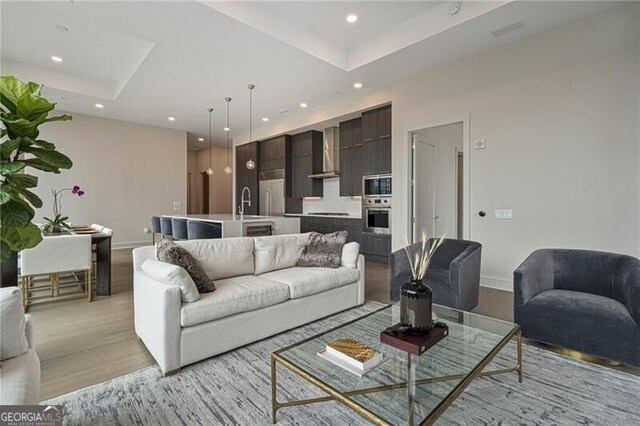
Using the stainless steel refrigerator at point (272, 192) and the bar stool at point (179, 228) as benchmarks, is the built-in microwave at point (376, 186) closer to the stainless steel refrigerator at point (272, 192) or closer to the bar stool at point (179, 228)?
the stainless steel refrigerator at point (272, 192)

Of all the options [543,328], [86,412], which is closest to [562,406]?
[543,328]

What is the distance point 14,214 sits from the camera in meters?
1.20

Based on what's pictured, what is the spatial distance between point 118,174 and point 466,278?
8133 millimetres

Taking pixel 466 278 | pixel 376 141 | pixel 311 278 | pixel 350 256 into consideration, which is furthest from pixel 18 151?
pixel 376 141

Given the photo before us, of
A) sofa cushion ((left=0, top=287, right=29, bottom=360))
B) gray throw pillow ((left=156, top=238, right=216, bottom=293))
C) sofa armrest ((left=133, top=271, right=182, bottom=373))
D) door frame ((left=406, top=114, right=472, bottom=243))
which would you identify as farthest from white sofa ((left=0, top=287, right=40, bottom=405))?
door frame ((left=406, top=114, right=472, bottom=243))

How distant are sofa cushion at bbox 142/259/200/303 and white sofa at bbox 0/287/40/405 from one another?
2.75ft

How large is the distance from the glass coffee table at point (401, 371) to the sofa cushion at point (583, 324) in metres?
0.60

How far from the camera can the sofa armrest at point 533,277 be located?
2.45 metres

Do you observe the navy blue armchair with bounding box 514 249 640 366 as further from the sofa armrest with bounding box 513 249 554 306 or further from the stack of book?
the stack of book

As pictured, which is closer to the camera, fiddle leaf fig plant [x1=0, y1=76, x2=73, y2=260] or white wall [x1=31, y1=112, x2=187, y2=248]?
fiddle leaf fig plant [x1=0, y1=76, x2=73, y2=260]

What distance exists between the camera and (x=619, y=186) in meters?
3.20

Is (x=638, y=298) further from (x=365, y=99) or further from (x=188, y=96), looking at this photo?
(x=188, y=96)

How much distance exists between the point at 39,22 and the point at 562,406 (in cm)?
656

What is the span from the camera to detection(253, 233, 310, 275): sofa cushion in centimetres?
310
